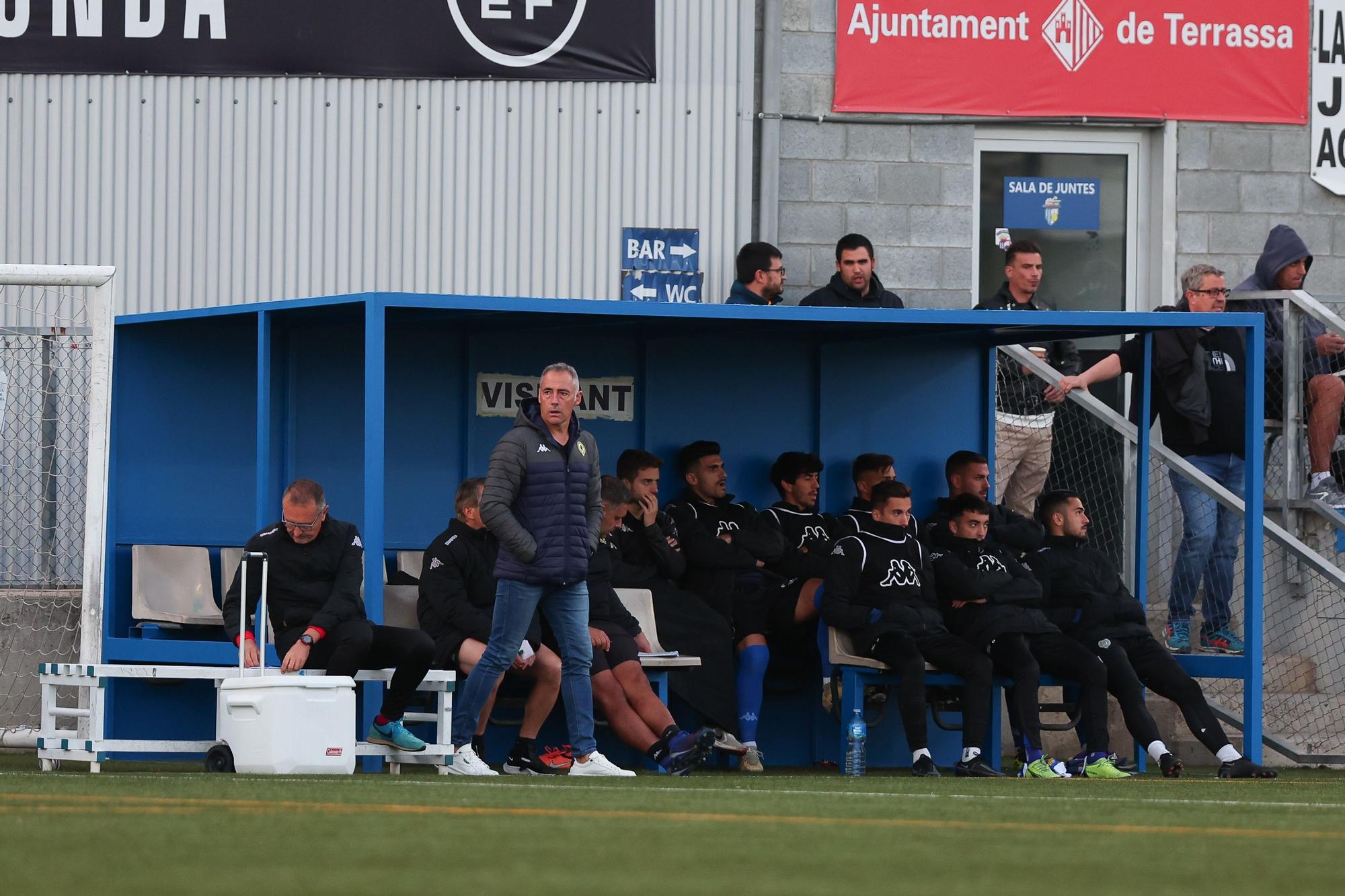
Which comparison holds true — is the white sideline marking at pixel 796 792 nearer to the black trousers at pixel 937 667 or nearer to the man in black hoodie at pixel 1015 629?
the black trousers at pixel 937 667

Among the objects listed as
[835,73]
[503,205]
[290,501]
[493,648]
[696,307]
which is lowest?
[493,648]

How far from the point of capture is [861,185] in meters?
14.5

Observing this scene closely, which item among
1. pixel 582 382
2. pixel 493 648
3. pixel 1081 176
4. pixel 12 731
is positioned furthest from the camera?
pixel 1081 176

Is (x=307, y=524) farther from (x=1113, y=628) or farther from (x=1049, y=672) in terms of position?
(x=1113, y=628)

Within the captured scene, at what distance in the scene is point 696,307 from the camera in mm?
10688

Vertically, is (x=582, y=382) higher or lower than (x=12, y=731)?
higher

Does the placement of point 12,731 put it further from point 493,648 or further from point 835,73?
point 835,73

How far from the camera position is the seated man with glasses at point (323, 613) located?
31.8ft

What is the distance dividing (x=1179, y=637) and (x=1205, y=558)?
490 mm

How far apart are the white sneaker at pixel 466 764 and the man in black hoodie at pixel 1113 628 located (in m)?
3.26

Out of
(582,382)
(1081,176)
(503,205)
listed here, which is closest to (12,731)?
(582,382)

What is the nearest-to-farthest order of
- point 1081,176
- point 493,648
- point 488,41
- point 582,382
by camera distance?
point 493,648, point 582,382, point 488,41, point 1081,176

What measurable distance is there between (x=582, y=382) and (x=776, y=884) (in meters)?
7.57

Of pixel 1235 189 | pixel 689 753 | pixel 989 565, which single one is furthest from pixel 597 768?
pixel 1235 189
